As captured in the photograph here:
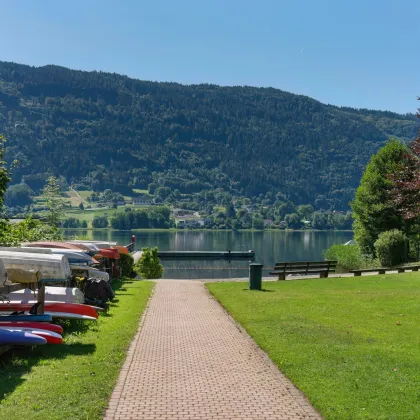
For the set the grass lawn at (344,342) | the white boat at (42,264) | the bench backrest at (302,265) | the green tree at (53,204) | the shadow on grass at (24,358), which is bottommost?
the shadow on grass at (24,358)

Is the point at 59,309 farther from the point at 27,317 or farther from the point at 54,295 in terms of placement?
the point at 27,317

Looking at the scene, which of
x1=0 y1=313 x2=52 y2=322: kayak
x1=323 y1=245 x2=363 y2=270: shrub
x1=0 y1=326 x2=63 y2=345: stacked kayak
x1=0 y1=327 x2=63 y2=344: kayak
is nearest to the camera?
x1=0 y1=326 x2=63 y2=345: stacked kayak

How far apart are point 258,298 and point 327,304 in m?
2.97

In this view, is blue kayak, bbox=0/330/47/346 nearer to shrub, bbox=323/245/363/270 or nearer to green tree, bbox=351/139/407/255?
green tree, bbox=351/139/407/255

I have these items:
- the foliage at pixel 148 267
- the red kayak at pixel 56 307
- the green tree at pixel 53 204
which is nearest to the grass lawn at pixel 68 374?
the red kayak at pixel 56 307

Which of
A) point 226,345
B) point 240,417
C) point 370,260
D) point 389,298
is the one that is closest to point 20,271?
point 226,345

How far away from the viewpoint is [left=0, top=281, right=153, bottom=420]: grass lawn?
321 inches

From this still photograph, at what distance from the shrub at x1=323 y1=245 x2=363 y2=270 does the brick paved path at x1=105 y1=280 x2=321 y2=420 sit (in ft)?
144

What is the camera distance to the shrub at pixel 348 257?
189ft

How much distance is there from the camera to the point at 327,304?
63.7ft

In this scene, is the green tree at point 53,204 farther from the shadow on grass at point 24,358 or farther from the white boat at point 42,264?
the shadow on grass at point 24,358

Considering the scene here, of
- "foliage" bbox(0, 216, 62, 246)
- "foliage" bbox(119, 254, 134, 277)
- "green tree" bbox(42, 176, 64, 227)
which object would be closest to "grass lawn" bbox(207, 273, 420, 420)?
"foliage" bbox(0, 216, 62, 246)

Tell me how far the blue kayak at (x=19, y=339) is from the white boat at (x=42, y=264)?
6380 millimetres

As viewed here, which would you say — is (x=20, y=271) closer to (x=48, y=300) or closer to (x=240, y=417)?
(x=48, y=300)
